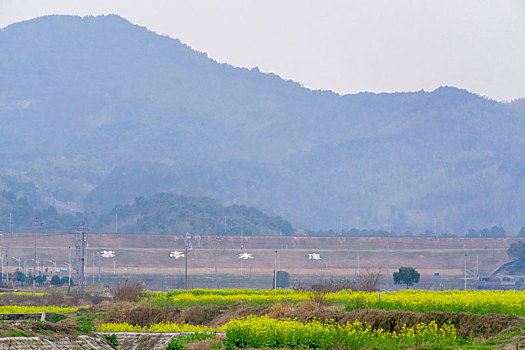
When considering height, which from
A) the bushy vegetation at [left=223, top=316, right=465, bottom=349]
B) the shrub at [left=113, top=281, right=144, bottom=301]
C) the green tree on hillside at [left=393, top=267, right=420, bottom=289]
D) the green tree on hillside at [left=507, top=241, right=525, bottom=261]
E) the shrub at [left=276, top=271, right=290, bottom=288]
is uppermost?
the green tree on hillside at [left=507, top=241, right=525, bottom=261]

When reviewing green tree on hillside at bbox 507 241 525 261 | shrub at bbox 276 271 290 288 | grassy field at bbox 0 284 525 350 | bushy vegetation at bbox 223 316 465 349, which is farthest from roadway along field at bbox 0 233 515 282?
bushy vegetation at bbox 223 316 465 349

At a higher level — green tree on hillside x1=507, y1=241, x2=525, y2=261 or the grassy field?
green tree on hillside x1=507, y1=241, x2=525, y2=261

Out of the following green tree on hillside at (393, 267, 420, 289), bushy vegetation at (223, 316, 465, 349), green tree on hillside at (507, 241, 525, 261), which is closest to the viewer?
bushy vegetation at (223, 316, 465, 349)

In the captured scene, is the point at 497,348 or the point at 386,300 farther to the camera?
the point at 386,300

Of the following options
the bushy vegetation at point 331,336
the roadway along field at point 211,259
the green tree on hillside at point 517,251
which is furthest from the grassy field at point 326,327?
the green tree on hillside at point 517,251

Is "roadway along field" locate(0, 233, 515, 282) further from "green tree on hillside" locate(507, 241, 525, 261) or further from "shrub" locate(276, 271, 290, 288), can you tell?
"shrub" locate(276, 271, 290, 288)

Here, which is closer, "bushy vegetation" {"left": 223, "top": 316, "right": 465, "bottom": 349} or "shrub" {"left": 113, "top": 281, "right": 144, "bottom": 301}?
"bushy vegetation" {"left": 223, "top": 316, "right": 465, "bottom": 349}

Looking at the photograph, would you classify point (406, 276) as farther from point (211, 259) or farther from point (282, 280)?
point (211, 259)

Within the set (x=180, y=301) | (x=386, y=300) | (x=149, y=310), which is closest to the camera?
(x=386, y=300)

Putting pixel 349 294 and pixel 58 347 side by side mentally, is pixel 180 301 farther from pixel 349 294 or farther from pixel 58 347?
pixel 58 347

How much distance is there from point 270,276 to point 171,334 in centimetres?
13595

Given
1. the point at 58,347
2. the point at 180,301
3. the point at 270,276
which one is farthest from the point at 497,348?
the point at 270,276

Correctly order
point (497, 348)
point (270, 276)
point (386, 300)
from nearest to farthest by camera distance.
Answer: point (497, 348)
point (386, 300)
point (270, 276)

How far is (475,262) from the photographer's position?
636 ft
